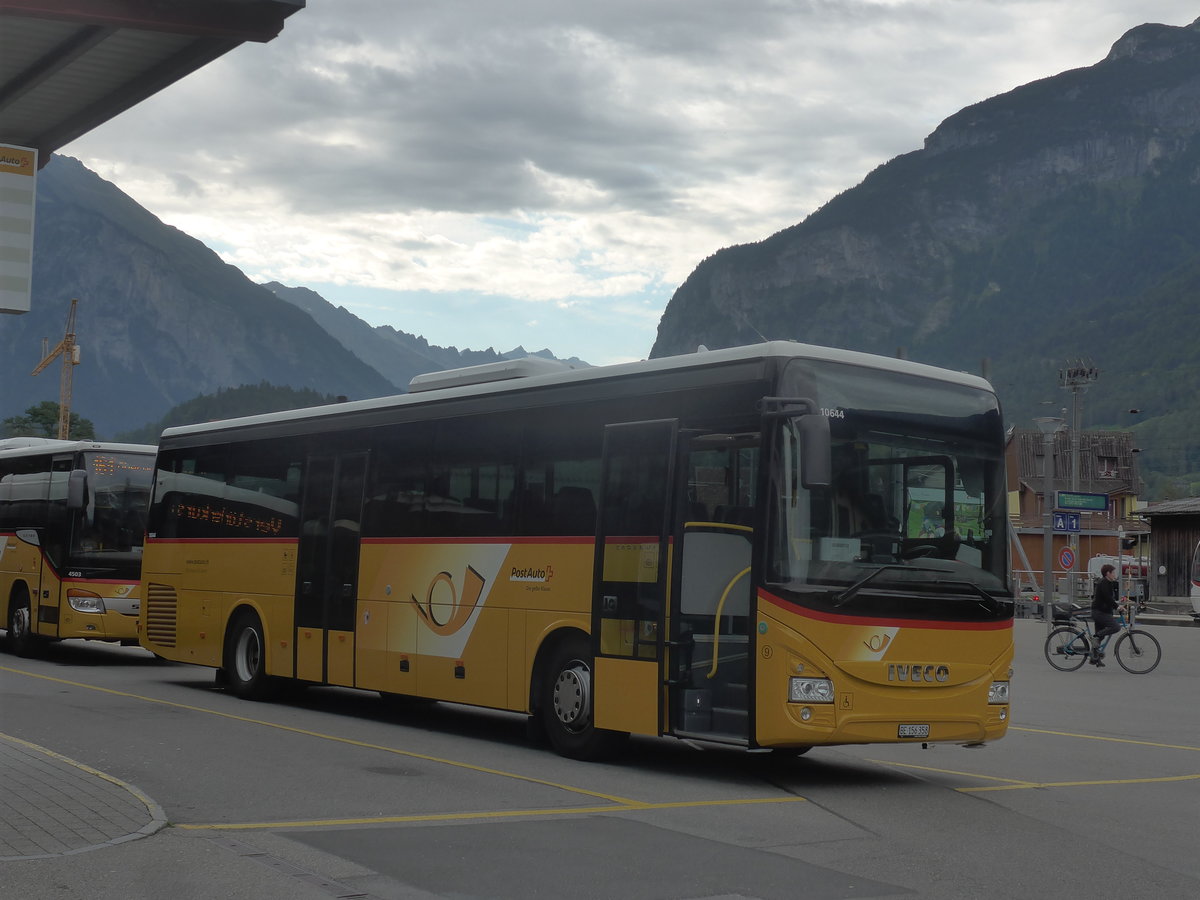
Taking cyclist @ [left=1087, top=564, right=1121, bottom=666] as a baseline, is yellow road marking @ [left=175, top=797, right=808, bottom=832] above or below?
below

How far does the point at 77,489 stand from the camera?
75.0ft

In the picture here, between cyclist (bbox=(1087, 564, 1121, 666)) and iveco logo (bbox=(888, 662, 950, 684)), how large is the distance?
15.0 meters

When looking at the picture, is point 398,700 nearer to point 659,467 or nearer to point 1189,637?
point 659,467

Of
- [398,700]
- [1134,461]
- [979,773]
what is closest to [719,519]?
[979,773]

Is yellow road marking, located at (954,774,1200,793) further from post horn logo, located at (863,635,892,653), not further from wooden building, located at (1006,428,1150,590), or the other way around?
wooden building, located at (1006,428,1150,590)

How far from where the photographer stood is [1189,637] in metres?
41.2

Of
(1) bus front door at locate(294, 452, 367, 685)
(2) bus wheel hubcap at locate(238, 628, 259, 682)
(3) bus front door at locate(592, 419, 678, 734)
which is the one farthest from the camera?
(2) bus wheel hubcap at locate(238, 628, 259, 682)

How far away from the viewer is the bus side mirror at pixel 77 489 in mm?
22812

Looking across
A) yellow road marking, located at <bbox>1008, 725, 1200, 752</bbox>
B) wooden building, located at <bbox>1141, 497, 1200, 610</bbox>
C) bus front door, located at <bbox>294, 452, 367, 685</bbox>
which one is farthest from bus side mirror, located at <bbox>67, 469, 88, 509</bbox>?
wooden building, located at <bbox>1141, 497, 1200, 610</bbox>

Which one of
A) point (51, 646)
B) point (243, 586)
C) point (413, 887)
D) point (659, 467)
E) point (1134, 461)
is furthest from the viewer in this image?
point (1134, 461)

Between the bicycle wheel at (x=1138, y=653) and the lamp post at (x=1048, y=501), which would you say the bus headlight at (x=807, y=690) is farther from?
the lamp post at (x=1048, y=501)

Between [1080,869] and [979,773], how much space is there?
13.7 feet

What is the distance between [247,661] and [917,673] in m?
9.31

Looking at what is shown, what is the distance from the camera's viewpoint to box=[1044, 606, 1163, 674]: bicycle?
25578 mm
